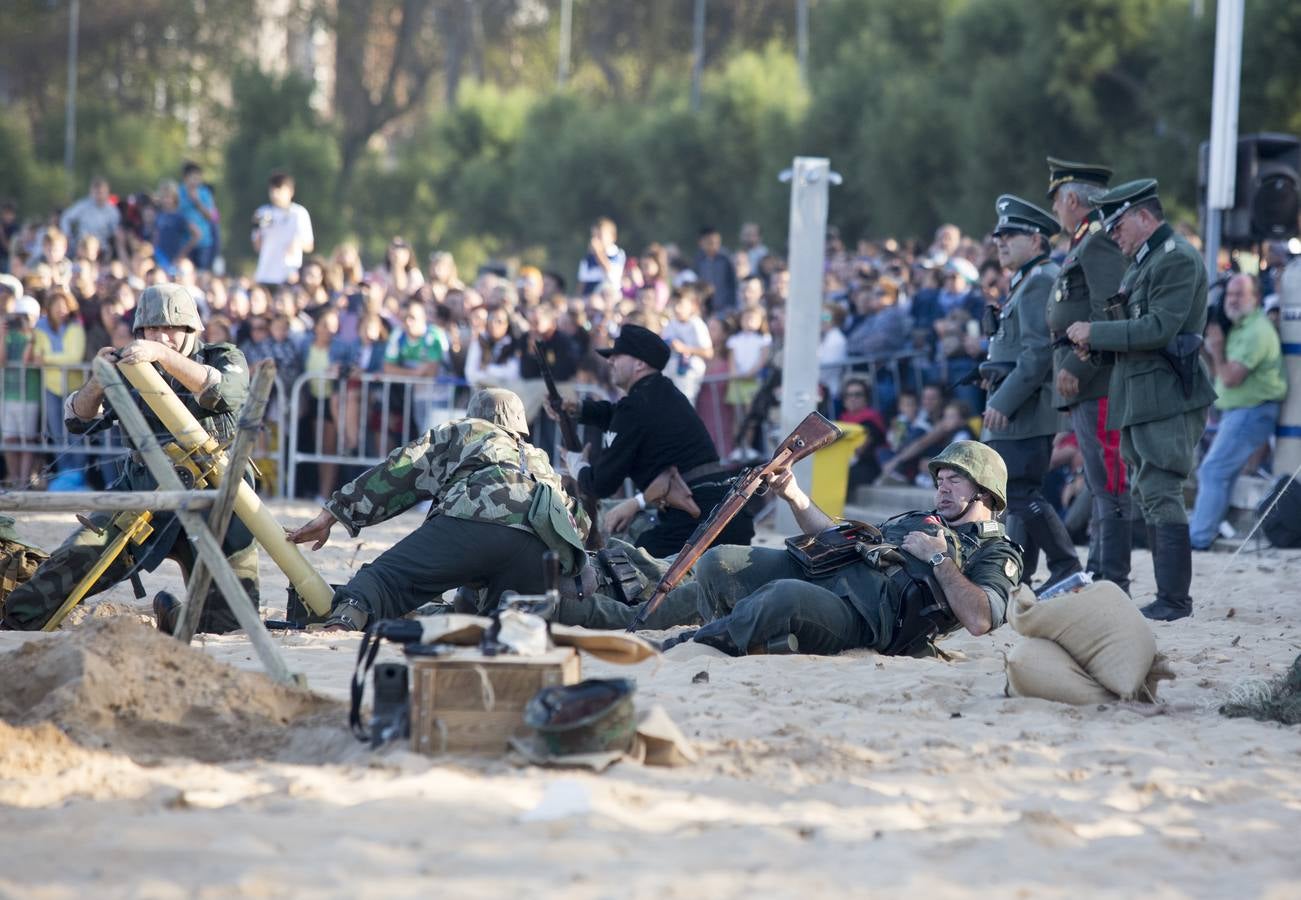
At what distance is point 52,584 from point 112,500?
2.07m

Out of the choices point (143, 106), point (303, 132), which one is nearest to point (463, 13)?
point (143, 106)

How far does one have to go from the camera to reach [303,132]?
123 feet

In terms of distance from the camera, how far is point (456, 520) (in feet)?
24.2

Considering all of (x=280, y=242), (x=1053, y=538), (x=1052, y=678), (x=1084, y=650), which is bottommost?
(x=1052, y=678)

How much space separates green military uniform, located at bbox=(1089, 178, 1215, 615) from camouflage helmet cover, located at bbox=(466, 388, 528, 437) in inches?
106

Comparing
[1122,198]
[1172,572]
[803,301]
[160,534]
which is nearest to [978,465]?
[1172,572]

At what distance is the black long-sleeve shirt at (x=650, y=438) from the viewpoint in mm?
9133

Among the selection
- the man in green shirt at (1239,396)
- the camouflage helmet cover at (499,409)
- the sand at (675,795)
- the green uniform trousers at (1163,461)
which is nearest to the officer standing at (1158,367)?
the green uniform trousers at (1163,461)

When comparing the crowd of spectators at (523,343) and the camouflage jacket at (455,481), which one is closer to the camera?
the camouflage jacket at (455,481)

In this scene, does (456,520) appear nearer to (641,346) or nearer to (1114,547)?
(641,346)

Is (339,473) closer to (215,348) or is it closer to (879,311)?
(879,311)

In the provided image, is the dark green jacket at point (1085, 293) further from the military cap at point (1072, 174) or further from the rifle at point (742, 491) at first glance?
the rifle at point (742, 491)

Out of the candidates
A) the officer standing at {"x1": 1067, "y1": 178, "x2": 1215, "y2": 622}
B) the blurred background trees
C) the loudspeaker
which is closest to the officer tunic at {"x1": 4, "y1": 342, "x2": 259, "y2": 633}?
the officer standing at {"x1": 1067, "y1": 178, "x2": 1215, "y2": 622}

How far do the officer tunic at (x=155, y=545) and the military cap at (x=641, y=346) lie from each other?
2.32 m
